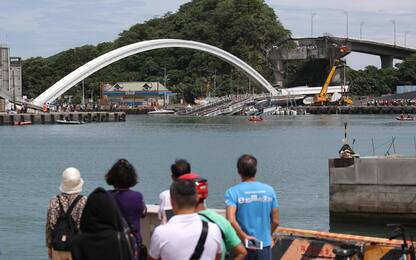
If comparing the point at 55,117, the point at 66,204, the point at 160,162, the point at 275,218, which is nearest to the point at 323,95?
the point at 55,117

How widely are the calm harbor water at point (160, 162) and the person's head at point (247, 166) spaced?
39.2ft

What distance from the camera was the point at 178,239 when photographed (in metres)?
6.61

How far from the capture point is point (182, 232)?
21.7ft

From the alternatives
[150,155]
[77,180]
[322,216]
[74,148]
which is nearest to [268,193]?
[77,180]

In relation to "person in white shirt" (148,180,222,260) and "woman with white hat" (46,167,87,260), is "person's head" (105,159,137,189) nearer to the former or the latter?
"woman with white hat" (46,167,87,260)

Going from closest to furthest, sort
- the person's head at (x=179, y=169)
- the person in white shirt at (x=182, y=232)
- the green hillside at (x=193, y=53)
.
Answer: the person in white shirt at (x=182, y=232) → the person's head at (x=179, y=169) → the green hillside at (x=193, y=53)

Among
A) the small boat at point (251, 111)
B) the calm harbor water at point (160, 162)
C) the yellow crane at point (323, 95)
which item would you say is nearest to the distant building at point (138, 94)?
the small boat at point (251, 111)

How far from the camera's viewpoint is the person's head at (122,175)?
8078 millimetres

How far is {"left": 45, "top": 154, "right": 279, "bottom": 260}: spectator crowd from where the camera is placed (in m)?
6.64

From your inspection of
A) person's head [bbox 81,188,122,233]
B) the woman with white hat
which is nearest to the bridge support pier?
the woman with white hat

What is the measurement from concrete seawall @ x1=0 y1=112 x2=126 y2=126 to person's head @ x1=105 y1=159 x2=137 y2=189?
322 ft

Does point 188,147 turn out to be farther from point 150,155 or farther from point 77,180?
point 77,180

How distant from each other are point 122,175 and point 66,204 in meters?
0.61

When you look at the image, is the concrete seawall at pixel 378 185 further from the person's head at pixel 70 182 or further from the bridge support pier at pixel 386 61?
the bridge support pier at pixel 386 61
